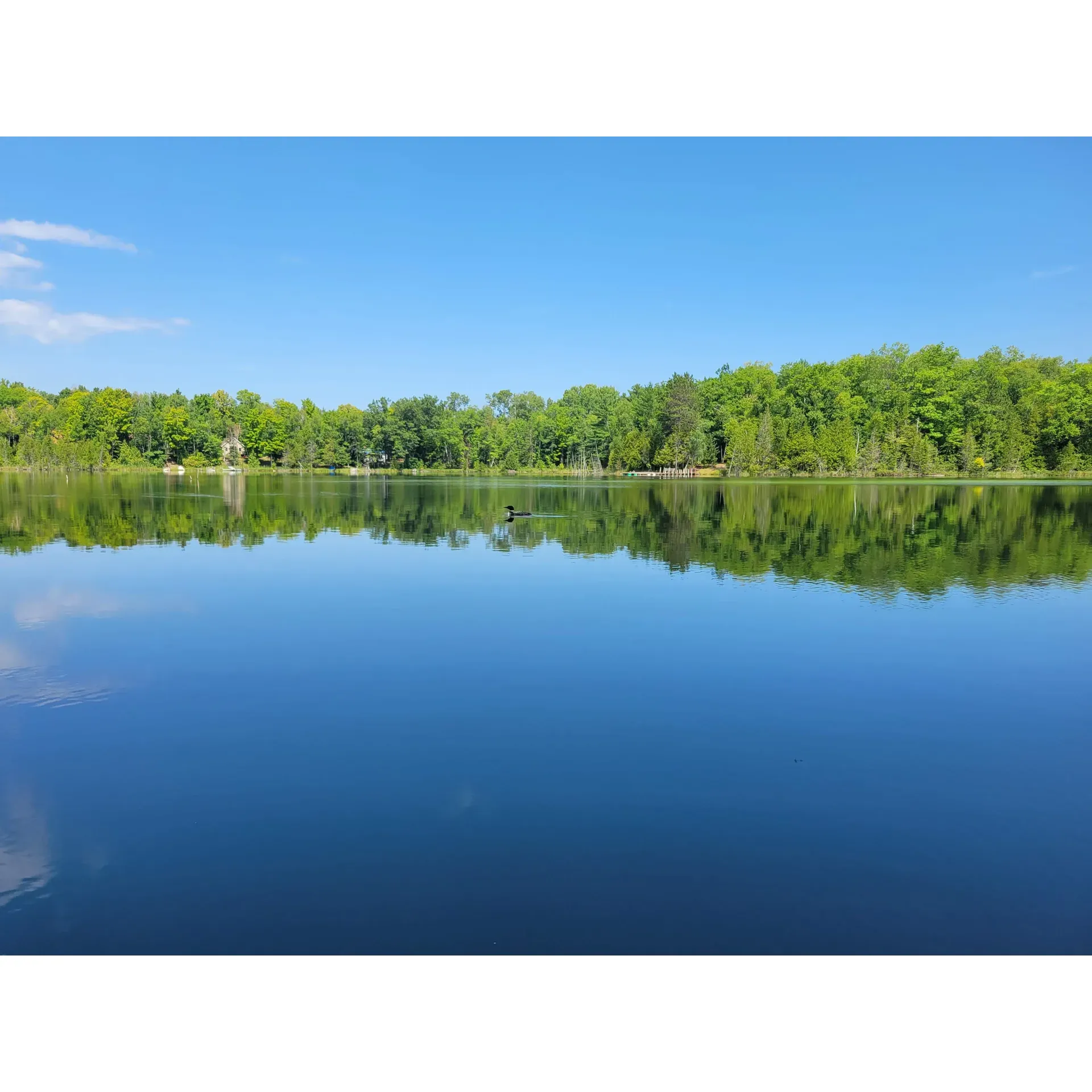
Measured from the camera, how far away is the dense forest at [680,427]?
113125 millimetres

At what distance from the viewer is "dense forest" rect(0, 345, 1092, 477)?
113125 mm

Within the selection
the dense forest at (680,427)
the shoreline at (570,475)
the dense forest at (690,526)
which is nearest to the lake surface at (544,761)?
the dense forest at (690,526)

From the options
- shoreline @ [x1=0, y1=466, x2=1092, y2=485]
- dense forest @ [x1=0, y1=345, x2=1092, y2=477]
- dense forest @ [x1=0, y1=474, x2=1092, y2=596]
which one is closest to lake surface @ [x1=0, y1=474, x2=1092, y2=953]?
dense forest @ [x1=0, y1=474, x2=1092, y2=596]

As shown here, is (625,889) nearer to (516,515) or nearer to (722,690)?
(722,690)

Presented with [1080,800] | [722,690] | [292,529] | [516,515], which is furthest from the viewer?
[516,515]

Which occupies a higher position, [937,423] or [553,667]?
[937,423]

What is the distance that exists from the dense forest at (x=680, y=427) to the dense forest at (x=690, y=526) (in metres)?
45.7

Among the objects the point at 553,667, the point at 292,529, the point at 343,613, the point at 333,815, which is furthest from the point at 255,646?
the point at 292,529

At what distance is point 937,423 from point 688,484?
49.0 metres

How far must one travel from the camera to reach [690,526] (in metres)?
37.4

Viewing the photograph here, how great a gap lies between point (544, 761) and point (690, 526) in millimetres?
29446

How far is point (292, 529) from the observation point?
116 feet

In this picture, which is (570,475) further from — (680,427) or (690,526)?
(690,526)

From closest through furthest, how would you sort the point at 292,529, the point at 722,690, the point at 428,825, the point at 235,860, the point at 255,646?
1. the point at 235,860
2. the point at 428,825
3. the point at 722,690
4. the point at 255,646
5. the point at 292,529
